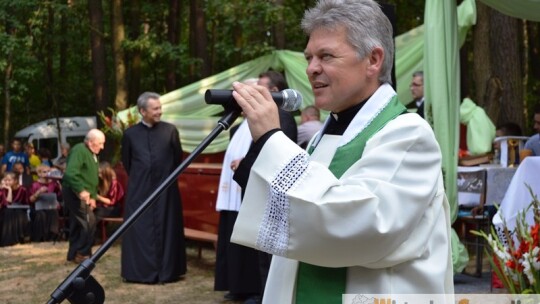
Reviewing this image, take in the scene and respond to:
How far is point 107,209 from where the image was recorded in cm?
1282

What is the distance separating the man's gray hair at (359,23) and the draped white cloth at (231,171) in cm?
527

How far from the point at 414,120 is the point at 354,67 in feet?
0.71

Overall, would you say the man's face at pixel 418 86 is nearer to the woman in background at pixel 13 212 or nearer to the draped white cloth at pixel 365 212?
the draped white cloth at pixel 365 212

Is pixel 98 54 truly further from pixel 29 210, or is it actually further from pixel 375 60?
pixel 375 60

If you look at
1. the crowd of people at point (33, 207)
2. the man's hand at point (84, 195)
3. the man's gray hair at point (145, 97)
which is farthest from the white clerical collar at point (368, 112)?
the crowd of people at point (33, 207)

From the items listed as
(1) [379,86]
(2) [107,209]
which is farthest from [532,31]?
(1) [379,86]

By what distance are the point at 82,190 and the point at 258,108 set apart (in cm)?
902

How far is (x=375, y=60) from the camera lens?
254 centimetres

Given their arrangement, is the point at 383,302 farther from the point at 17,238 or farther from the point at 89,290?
the point at 17,238

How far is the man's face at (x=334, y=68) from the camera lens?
2.49m

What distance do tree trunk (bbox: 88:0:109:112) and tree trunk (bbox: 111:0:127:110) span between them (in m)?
0.38

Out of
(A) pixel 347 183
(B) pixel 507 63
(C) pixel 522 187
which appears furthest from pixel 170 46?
(A) pixel 347 183

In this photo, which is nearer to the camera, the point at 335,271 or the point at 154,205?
the point at 335,271

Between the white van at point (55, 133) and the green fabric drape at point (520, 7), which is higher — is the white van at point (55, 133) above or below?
below
